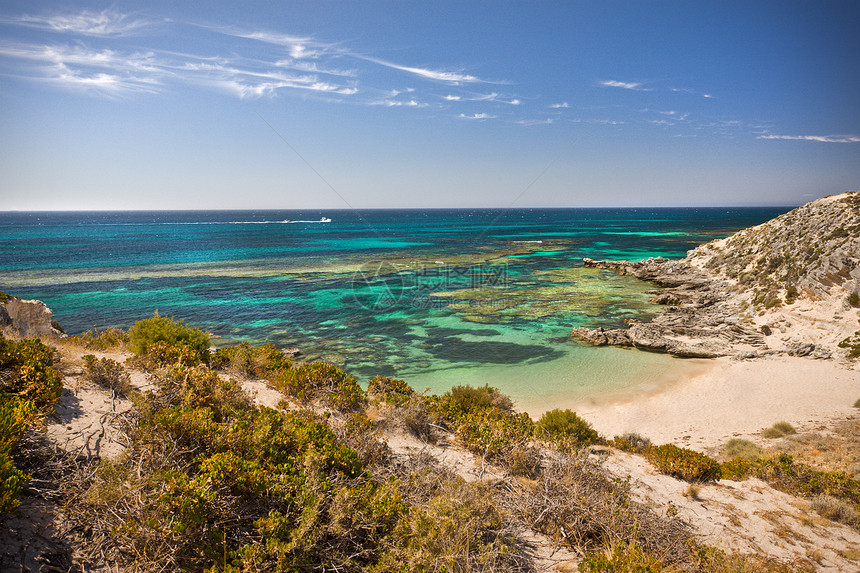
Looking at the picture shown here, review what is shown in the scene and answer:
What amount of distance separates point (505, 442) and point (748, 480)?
5.32m

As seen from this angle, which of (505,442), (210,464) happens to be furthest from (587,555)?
(210,464)

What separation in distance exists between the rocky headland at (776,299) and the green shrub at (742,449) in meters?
8.61

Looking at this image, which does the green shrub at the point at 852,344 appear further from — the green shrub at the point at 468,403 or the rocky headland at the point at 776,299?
the green shrub at the point at 468,403

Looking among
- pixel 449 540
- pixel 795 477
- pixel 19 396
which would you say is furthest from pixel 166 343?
pixel 795 477

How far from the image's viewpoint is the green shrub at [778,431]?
10586 millimetres

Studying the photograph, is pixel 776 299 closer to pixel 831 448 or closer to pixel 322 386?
pixel 831 448

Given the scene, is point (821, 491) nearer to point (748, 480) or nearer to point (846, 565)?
point (748, 480)

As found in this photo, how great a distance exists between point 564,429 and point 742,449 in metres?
5.24

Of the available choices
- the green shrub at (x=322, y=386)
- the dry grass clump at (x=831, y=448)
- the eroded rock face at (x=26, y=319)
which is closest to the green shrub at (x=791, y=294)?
the dry grass clump at (x=831, y=448)

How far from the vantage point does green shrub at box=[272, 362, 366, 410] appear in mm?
8633

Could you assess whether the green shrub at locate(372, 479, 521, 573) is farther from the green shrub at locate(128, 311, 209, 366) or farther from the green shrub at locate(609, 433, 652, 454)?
the green shrub at locate(128, 311, 209, 366)

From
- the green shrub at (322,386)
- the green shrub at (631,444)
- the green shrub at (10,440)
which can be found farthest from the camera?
the green shrub at (631,444)

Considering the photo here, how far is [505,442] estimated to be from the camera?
7.20 meters

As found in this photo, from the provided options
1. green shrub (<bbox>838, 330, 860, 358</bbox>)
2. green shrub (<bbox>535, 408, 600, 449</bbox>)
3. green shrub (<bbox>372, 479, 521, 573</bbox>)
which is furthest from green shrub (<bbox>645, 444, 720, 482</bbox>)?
green shrub (<bbox>838, 330, 860, 358</bbox>)
